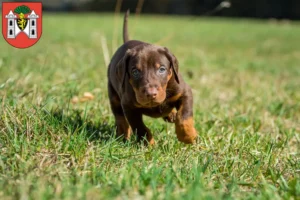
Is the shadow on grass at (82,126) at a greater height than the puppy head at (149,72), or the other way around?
the puppy head at (149,72)

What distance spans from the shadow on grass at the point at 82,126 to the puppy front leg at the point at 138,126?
0.17 m

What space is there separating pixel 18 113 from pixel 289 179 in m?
1.80

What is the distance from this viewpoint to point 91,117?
164 inches

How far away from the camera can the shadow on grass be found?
329cm

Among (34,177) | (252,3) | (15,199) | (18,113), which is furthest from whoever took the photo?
(252,3)

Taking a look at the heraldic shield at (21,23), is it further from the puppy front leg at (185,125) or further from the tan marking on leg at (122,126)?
the puppy front leg at (185,125)

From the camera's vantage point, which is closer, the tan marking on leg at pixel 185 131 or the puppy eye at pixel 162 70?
the puppy eye at pixel 162 70

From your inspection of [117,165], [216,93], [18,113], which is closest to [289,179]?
[117,165]

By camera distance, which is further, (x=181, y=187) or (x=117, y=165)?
(x=117, y=165)

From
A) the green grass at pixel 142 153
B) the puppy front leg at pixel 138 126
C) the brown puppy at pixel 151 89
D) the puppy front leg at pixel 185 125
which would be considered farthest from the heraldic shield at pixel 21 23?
the puppy front leg at pixel 185 125

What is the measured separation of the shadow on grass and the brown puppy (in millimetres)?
254

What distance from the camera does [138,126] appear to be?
3.58m

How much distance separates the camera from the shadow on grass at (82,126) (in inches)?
130

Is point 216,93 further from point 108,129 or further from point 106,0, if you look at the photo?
point 106,0
